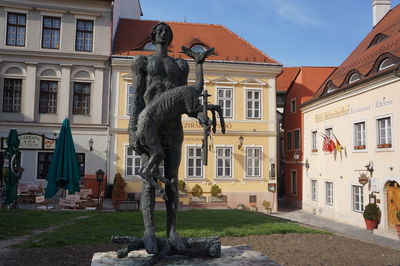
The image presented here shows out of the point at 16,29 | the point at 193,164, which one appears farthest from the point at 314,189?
the point at 16,29

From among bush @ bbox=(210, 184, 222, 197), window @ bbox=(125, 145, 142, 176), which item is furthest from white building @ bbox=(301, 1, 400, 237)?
window @ bbox=(125, 145, 142, 176)

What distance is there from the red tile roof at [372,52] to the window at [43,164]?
14.5 m

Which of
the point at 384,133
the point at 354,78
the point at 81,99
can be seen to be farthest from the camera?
the point at 81,99

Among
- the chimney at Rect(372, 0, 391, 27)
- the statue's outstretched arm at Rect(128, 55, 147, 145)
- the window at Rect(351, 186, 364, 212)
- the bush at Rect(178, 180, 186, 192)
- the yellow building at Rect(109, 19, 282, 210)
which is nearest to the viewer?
the statue's outstretched arm at Rect(128, 55, 147, 145)

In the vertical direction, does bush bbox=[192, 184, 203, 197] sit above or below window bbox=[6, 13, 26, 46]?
below

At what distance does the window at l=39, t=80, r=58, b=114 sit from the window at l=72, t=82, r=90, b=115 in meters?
1.01

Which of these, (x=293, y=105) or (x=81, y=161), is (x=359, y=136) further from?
(x=81, y=161)

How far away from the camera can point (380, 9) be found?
18828mm

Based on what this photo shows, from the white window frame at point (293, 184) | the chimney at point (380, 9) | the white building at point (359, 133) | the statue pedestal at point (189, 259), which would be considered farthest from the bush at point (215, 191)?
the statue pedestal at point (189, 259)

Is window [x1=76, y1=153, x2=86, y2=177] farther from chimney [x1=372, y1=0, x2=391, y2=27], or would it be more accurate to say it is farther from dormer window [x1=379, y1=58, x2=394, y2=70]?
chimney [x1=372, y1=0, x2=391, y2=27]

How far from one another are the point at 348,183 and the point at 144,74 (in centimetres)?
1347

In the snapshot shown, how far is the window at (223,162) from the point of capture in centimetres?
1816

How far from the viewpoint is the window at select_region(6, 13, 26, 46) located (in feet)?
58.1

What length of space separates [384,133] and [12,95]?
1735 centimetres
